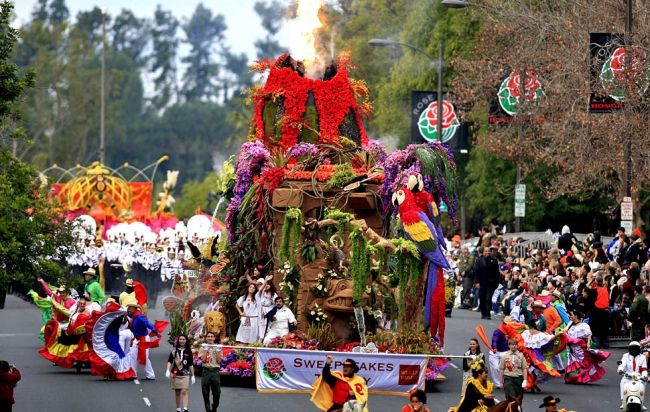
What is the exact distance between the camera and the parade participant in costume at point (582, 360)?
1115 inches

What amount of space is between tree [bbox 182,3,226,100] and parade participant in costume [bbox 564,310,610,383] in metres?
145

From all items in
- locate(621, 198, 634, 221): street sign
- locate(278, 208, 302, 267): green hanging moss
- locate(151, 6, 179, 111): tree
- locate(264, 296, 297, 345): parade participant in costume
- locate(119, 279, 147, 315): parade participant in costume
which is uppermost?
locate(151, 6, 179, 111): tree

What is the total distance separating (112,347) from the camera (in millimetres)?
28609

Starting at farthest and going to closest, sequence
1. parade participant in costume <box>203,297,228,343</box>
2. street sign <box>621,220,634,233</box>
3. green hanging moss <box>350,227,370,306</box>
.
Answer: street sign <box>621,220,634,233</box>, parade participant in costume <box>203,297,228,343</box>, green hanging moss <box>350,227,370,306</box>

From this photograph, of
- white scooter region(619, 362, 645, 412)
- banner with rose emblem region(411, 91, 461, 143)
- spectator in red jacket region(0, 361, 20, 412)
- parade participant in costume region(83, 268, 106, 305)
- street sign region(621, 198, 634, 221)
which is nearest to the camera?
spectator in red jacket region(0, 361, 20, 412)

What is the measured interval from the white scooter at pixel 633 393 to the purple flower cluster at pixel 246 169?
838cm

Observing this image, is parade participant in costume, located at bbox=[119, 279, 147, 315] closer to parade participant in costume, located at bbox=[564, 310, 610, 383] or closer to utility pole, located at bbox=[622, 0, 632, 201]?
parade participant in costume, located at bbox=[564, 310, 610, 383]

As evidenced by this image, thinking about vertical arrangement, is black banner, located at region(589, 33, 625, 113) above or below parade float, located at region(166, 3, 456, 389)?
above

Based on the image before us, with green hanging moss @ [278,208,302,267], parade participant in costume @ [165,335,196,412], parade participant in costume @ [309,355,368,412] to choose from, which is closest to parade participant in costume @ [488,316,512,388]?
green hanging moss @ [278,208,302,267]

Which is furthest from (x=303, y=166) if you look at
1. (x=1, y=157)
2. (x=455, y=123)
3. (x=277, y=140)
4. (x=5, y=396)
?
(x=455, y=123)

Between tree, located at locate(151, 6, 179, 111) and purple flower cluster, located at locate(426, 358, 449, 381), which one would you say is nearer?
purple flower cluster, located at locate(426, 358, 449, 381)

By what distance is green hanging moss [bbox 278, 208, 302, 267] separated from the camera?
28172 mm

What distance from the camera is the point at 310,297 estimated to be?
28.3 m

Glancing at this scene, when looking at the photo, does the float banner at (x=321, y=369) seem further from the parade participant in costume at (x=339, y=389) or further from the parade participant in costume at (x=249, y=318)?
the parade participant in costume at (x=339, y=389)
